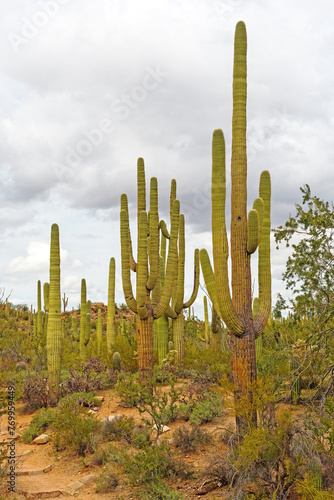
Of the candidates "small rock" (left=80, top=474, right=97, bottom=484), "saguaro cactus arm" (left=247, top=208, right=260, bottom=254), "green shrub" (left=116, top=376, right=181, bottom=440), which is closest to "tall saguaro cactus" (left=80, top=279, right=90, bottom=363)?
"green shrub" (left=116, top=376, right=181, bottom=440)

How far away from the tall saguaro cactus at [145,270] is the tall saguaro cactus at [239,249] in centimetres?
302

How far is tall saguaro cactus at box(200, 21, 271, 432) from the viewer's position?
6.64 metres

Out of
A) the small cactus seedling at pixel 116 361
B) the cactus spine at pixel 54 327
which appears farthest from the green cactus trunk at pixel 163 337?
the cactus spine at pixel 54 327

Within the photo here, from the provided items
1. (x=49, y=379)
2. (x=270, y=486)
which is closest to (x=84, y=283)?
(x=49, y=379)

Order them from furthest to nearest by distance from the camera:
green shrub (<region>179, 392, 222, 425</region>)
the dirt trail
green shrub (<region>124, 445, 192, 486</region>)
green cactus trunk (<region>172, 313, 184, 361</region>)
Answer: green cactus trunk (<region>172, 313, 184, 361</region>)
green shrub (<region>179, 392, 222, 425</region>)
the dirt trail
green shrub (<region>124, 445, 192, 486</region>)

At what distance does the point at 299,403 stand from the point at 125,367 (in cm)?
554

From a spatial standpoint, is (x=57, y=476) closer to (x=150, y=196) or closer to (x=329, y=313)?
(x=329, y=313)

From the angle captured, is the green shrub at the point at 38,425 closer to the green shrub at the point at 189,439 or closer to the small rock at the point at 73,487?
the small rock at the point at 73,487

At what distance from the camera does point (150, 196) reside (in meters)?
11.2

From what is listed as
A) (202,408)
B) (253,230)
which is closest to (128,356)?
(202,408)

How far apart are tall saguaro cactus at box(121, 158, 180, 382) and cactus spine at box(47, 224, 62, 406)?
179 centimetres

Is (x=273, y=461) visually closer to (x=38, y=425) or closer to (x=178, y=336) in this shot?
(x=38, y=425)

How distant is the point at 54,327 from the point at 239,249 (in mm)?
6020

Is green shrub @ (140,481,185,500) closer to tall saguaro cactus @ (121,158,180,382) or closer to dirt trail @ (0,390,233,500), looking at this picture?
dirt trail @ (0,390,233,500)
